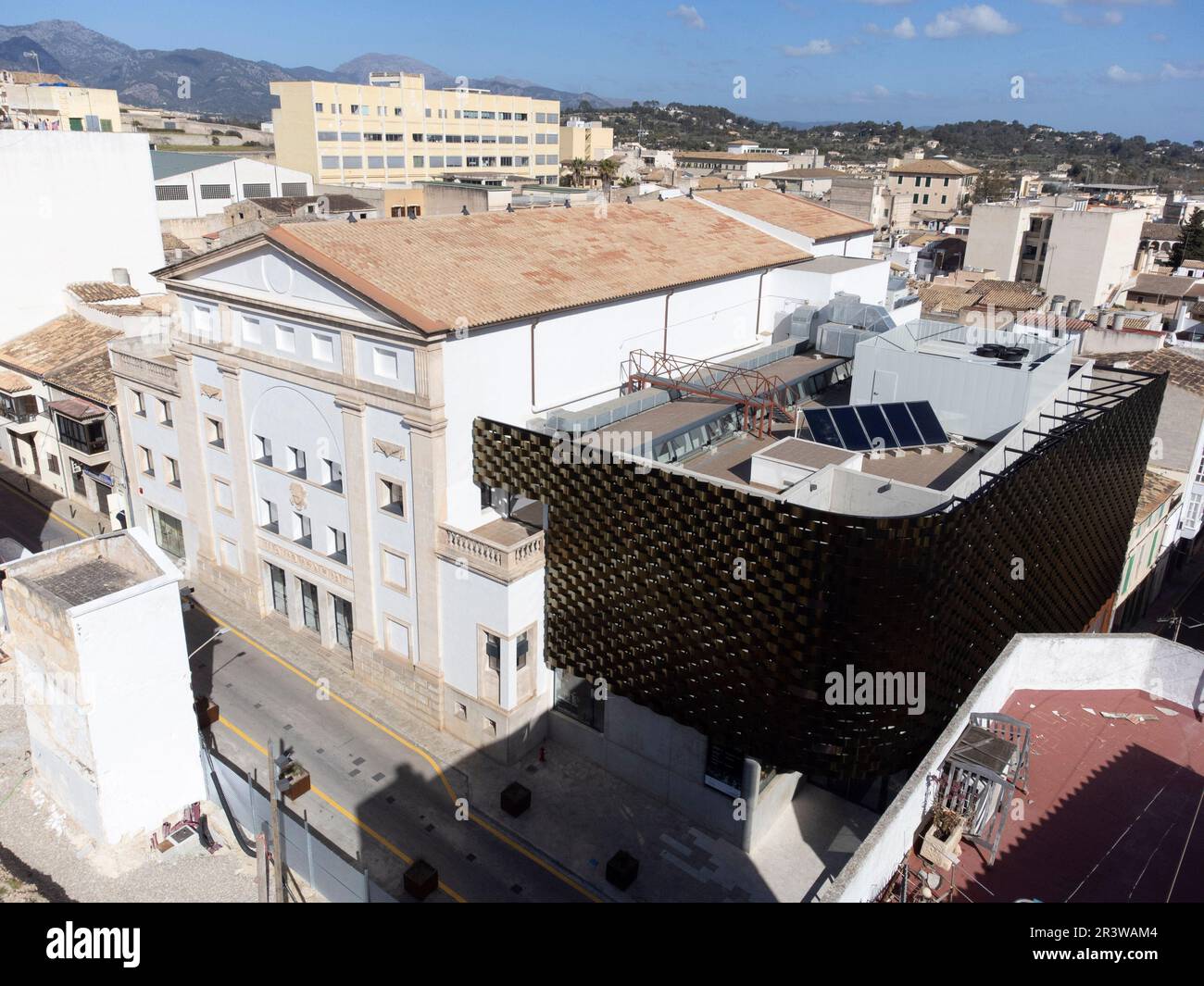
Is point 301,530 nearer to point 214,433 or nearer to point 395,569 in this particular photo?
point 395,569

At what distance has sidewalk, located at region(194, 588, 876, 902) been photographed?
24656mm

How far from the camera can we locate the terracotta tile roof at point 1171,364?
136 ft

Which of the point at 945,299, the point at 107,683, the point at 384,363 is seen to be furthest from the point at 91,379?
the point at 945,299

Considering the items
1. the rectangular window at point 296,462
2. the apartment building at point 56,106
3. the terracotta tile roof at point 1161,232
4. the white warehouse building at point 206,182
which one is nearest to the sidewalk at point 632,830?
the rectangular window at point 296,462

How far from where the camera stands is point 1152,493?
1614 inches

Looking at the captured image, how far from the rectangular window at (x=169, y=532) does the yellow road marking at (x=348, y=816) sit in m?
12.5

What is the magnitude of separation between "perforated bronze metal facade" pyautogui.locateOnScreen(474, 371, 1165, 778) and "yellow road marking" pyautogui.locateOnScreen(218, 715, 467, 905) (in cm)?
728

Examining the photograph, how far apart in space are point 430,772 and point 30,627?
12.3 meters

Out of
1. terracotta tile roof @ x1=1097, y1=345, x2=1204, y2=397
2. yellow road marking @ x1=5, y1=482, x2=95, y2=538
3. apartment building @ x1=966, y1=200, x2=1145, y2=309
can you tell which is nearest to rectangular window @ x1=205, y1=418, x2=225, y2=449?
yellow road marking @ x1=5, y1=482, x2=95, y2=538

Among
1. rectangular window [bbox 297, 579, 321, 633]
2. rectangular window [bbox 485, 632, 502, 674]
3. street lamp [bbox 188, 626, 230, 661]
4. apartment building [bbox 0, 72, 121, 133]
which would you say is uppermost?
apartment building [bbox 0, 72, 121, 133]

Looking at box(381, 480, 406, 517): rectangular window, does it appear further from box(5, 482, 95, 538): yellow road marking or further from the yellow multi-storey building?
the yellow multi-storey building

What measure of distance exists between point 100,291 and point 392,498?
3381cm
